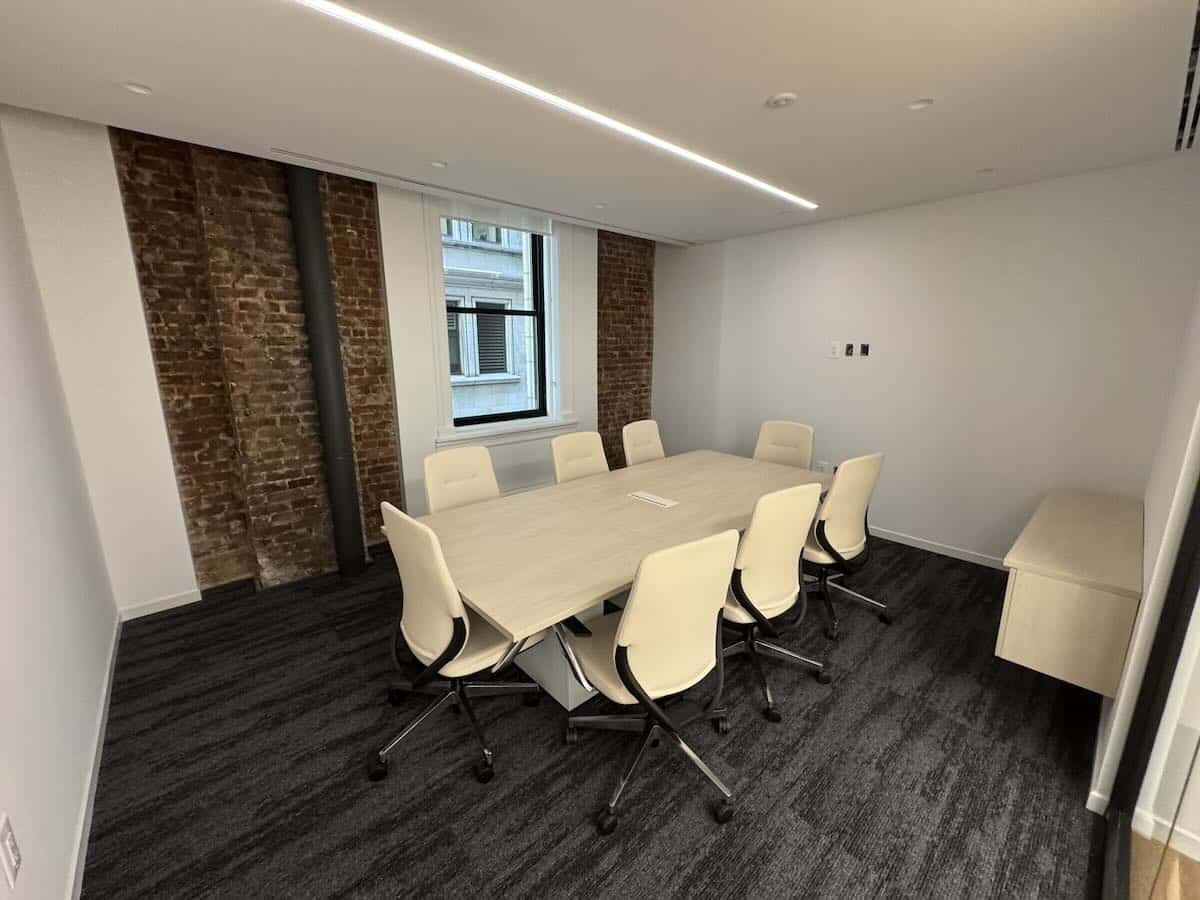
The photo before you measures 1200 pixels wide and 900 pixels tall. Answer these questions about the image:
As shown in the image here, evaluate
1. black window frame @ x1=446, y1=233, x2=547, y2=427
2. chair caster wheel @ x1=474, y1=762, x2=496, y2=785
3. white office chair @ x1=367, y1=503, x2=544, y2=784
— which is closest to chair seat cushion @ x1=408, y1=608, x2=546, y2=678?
white office chair @ x1=367, y1=503, x2=544, y2=784

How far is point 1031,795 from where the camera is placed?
182 cm

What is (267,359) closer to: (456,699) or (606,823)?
(456,699)

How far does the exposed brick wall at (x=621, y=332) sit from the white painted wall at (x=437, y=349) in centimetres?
31

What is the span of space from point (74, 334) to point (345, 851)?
9.53ft

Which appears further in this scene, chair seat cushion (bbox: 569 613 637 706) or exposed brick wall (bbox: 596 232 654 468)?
exposed brick wall (bbox: 596 232 654 468)

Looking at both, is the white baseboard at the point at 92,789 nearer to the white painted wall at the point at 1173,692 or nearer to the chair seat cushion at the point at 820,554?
the chair seat cushion at the point at 820,554

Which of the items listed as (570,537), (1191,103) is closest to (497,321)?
(570,537)

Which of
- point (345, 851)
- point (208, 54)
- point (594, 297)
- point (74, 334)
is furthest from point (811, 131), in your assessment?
point (74, 334)

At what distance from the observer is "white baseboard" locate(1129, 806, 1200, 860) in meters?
1.52

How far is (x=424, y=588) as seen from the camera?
1794mm

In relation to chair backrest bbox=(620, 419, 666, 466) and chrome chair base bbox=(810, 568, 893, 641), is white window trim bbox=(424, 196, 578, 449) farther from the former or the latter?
chrome chair base bbox=(810, 568, 893, 641)

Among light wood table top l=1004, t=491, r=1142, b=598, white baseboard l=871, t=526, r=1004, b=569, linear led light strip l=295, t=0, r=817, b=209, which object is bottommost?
white baseboard l=871, t=526, r=1004, b=569

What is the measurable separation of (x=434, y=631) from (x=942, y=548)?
12.2 feet

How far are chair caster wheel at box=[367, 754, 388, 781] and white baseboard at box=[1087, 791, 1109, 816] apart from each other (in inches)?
98.8
